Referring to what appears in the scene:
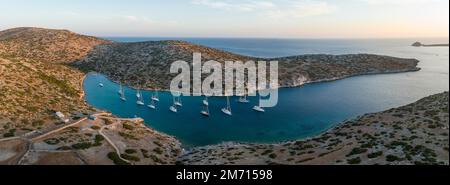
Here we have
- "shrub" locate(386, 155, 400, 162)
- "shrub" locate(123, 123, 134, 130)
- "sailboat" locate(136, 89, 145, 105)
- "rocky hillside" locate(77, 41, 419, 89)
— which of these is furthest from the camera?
"rocky hillside" locate(77, 41, 419, 89)

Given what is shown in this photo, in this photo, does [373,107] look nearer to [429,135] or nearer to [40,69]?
[429,135]

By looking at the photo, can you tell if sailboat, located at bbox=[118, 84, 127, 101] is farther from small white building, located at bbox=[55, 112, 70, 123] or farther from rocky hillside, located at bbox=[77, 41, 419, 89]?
small white building, located at bbox=[55, 112, 70, 123]

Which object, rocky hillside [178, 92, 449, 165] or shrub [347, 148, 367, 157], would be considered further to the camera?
shrub [347, 148, 367, 157]

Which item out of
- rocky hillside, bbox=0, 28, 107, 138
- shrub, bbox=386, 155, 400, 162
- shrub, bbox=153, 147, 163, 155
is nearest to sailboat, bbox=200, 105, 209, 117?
rocky hillside, bbox=0, 28, 107, 138

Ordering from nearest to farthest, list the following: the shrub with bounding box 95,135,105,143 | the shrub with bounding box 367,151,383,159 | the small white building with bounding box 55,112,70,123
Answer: the shrub with bounding box 367,151,383,159 → the shrub with bounding box 95,135,105,143 → the small white building with bounding box 55,112,70,123

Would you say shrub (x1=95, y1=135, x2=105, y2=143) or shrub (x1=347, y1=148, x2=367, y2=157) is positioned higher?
shrub (x1=347, y1=148, x2=367, y2=157)

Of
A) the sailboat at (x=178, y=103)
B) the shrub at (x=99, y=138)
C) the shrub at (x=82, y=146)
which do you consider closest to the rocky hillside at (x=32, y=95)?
the shrub at (x=82, y=146)

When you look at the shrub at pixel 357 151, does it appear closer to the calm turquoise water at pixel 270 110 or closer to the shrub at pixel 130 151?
the calm turquoise water at pixel 270 110

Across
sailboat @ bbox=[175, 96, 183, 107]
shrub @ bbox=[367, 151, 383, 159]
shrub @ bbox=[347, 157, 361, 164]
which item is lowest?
sailboat @ bbox=[175, 96, 183, 107]
